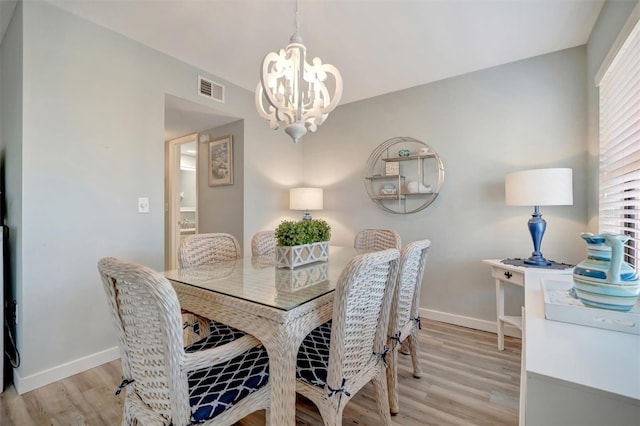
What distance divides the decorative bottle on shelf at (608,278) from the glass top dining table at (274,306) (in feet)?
2.82

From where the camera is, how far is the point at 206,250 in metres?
1.91

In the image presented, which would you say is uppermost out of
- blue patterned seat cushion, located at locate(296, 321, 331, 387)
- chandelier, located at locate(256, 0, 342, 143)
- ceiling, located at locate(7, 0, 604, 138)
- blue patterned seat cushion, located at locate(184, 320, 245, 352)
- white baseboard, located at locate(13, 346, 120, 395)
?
ceiling, located at locate(7, 0, 604, 138)

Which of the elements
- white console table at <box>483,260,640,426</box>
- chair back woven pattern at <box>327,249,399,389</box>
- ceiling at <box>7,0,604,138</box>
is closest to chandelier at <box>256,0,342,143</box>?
ceiling at <box>7,0,604,138</box>

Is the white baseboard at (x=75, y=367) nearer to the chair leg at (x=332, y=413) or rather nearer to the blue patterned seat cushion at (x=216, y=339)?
the blue patterned seat cushion at (x=216, y=339)

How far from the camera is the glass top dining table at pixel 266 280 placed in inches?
43.7

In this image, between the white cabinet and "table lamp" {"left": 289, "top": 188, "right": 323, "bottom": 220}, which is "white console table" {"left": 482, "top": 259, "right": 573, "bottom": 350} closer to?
the white cabinet

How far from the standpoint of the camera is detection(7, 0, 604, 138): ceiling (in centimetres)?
187

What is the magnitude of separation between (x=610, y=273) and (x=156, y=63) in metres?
3.13

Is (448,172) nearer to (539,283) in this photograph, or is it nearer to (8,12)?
(539,283)

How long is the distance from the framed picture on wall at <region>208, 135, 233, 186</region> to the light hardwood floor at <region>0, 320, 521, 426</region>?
203cm

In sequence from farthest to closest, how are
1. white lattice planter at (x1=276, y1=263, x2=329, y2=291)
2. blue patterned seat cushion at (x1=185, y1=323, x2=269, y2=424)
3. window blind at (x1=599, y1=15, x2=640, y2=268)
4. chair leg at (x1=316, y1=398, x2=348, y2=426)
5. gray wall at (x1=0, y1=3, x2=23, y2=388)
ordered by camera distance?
gray wall at (x1=0, y1=3, x2=23, y2=388), window blind at (x1=599, y1=15, x2=640, y2=268), white lattice planter at (x1=276, y1=263, x2=329, y2=291), chair leg at (x1=316, y1=398, x2=348, y2=426), blue patterned seat cushion at (x1=185, y1=323, x2=269, y2=424)

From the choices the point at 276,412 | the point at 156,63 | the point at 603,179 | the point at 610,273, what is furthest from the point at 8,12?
the point at 603,179

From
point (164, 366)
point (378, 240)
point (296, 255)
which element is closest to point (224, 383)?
point (164, 366)

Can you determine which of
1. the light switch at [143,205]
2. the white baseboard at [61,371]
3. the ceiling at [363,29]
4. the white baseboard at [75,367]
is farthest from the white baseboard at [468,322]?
the light switch at [143,205]
